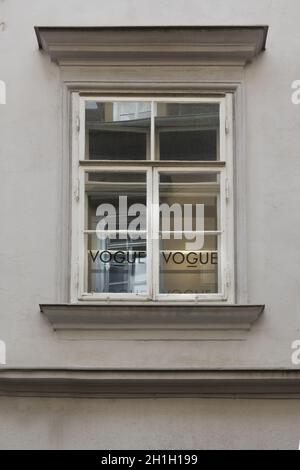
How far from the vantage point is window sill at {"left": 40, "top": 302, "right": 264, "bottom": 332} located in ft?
22.8

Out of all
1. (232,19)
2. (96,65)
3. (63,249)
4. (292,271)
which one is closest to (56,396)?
(63,249)

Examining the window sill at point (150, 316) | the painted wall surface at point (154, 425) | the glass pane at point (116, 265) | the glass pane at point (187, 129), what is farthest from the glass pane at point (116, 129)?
the painted wall surface at point (154, 425)

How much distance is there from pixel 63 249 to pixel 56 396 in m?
1.12

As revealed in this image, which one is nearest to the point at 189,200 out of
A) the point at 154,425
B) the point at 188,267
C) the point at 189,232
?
the point at 189,232

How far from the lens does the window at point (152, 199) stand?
7.26m

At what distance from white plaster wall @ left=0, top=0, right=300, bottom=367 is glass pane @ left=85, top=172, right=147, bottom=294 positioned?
29 cm

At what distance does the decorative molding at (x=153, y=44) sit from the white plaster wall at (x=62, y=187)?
0.61 feet

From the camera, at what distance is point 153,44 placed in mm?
7410

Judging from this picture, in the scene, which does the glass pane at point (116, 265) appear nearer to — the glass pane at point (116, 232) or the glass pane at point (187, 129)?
the glass pane at point (116, 232)

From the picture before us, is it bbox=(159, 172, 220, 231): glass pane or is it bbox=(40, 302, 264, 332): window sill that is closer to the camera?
bbox=(40, 302, 264, 332): window sill

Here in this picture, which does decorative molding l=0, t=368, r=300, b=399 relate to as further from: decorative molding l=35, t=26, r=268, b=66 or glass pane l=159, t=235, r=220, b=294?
decorative molding l=35, t=26, r=268, b=66

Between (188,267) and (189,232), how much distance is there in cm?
28

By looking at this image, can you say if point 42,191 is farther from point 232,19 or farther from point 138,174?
point 232,19

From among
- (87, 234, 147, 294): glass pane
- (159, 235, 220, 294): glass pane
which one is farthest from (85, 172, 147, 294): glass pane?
(159, 235, 220, 294): glass pane
